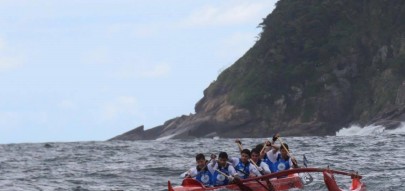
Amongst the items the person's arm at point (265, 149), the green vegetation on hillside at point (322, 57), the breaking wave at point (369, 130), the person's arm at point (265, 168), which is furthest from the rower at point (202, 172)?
the green vegetation on hillside at point (322, 57)

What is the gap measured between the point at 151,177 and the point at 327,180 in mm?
14701

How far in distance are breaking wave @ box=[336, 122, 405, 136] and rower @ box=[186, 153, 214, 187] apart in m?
69.1

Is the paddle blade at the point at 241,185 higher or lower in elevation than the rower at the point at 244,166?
lower

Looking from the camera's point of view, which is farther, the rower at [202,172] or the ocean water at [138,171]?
the ocean water at [138,171]

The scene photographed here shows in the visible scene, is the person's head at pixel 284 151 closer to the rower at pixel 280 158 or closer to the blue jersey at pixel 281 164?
the rower at pixel 280 158

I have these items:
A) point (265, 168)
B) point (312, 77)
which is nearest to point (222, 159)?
point (265, 168)

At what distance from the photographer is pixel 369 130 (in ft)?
328

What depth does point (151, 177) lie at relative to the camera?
36.2 m

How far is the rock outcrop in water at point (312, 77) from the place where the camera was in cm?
11112

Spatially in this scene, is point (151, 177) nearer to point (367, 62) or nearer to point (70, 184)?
point (70, 184)

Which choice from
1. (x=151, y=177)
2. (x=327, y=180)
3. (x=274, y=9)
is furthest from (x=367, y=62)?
(x=327, y=180)

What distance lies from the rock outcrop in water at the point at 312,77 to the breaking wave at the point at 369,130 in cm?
129

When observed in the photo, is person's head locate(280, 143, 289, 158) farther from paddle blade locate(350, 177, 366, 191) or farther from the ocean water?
paddle blade locate(350, 177, 366, 191)

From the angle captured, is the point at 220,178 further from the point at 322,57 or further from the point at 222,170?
the point at 322,57
